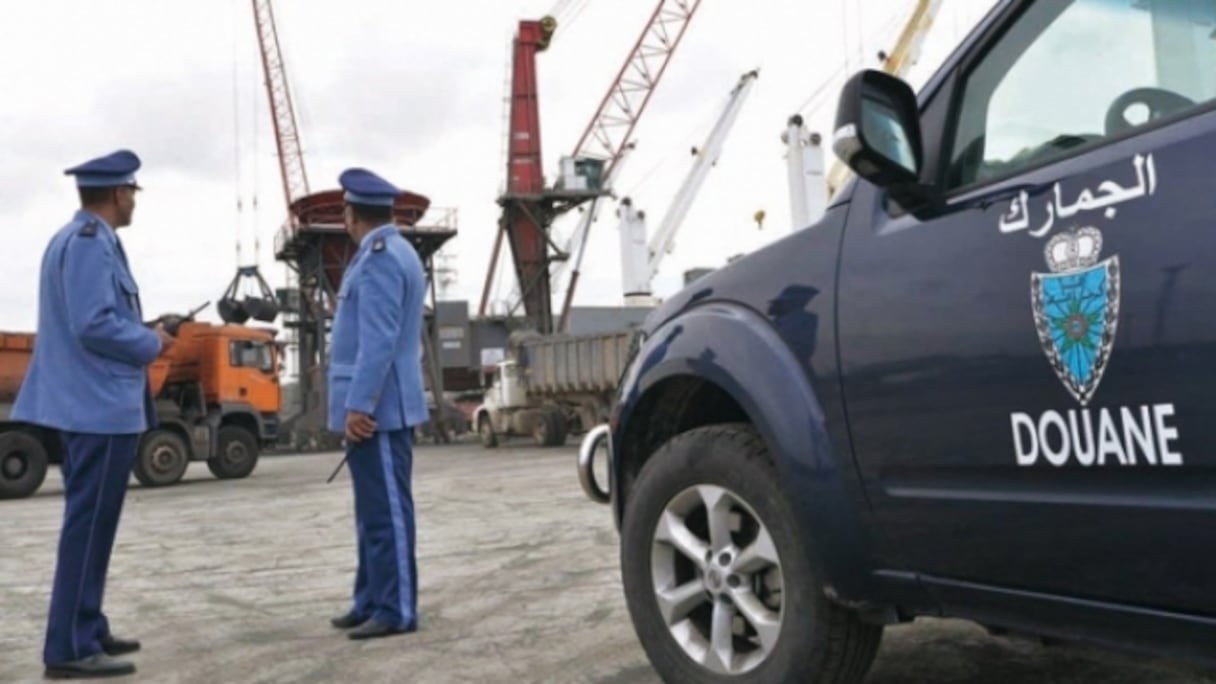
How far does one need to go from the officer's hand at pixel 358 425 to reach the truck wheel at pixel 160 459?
12.6 m

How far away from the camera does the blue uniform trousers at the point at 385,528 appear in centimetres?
416

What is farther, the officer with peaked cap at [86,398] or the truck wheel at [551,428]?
the truck wheel at [551,428]

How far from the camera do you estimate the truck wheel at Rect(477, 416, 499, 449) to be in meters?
25.3

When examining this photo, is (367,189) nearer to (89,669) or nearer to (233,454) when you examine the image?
(89,669)

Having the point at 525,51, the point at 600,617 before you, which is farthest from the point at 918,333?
the point at 525,51

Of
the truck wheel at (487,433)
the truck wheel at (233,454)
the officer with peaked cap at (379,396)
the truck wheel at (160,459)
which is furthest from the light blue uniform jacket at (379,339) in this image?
the truck wheel at (487,433)

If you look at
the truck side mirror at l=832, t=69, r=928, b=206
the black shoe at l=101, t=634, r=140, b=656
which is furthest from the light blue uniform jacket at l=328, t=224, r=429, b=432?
the truck side mirror at l=832, t=69, r=928, b=206

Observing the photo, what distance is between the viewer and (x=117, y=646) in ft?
13.3

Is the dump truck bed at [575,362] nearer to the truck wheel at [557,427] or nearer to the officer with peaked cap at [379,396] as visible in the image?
the truck wheel at [557,427]

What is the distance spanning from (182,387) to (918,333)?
632 inches

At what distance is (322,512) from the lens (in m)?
9.99

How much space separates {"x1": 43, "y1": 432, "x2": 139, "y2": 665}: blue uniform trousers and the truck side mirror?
8.93 feet

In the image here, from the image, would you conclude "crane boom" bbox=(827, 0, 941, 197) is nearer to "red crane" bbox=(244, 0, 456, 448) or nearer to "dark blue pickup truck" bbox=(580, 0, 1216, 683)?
"red crane" bbox=(244, 0, 456, 448)

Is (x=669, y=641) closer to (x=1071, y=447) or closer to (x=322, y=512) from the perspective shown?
(x=1071, y=447)
